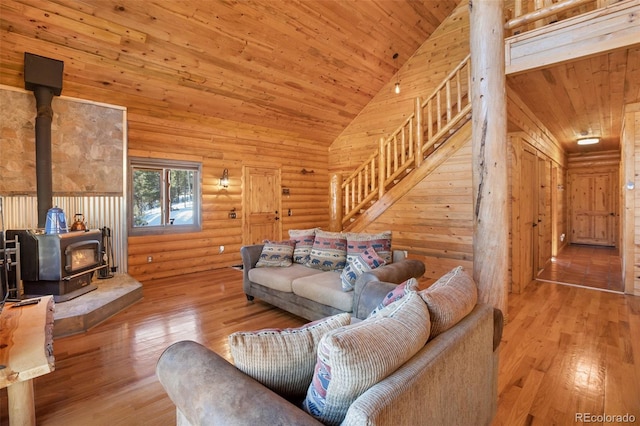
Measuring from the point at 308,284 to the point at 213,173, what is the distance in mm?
3781

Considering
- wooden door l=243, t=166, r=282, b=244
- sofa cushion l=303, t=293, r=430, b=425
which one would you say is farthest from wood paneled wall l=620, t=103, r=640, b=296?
wooden door l=243, t=166, r=282, b=244

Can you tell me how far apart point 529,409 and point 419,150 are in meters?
3.62

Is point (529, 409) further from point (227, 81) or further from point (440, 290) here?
point (227, 81)

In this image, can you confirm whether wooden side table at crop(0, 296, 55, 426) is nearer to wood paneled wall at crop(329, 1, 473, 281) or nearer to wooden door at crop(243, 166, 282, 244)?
wood paneled wall at crop(329, 1, 473, 281)

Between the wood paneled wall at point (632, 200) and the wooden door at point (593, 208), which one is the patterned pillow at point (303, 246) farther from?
the wooden door at point (593, 208)

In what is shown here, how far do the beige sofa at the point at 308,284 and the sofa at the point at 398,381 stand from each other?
107cm

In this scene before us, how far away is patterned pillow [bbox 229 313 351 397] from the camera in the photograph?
113 centimetres

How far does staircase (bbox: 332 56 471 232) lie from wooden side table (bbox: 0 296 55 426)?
420cm

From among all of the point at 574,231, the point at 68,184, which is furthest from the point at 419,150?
the point at 574,231

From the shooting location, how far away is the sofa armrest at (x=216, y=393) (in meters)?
0.88

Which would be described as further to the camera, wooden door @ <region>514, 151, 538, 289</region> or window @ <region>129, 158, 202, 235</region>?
window @ <region>129, 158, 202, 235</region>

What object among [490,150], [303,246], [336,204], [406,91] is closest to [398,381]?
[490,150]

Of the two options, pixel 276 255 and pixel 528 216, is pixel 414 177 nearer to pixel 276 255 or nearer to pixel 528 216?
pixel 528 216

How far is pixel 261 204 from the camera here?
6875mm
